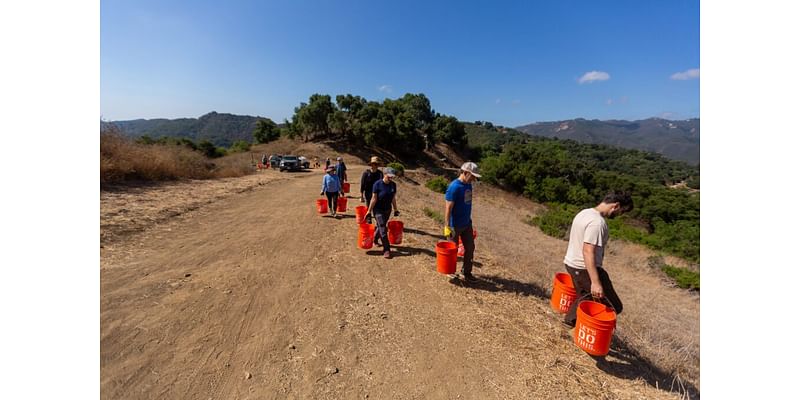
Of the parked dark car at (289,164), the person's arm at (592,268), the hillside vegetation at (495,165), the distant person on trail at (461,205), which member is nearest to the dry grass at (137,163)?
the hillside vegetation at (495,165)

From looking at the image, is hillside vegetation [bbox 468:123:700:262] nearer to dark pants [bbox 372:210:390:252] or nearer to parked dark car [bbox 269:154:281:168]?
dark pants [bbox 372:210:390:252]

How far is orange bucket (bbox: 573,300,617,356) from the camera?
3016 mm

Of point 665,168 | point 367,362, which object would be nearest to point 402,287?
point 367,362

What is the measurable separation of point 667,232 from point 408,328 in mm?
25652

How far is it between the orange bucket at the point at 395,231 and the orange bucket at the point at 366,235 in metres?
0.36

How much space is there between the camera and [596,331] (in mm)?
3035

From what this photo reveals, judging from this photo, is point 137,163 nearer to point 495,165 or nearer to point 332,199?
point 332,199

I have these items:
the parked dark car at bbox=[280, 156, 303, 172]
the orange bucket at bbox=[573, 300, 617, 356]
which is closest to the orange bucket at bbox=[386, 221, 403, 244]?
the orange bucket at bbox=[573, 300, 617, 356]

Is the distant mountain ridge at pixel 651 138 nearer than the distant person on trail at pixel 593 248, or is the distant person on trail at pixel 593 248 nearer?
the distant person on trail at pixel 593 248

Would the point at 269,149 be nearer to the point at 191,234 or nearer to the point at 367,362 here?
the point at 191,234

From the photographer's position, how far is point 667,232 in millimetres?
22125

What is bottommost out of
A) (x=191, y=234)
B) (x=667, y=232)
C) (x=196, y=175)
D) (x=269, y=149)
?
(x=667, y=232)

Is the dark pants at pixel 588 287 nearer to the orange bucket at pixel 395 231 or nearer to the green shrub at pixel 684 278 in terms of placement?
the orange bucket at pixel 395 231

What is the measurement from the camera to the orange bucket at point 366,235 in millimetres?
6363
